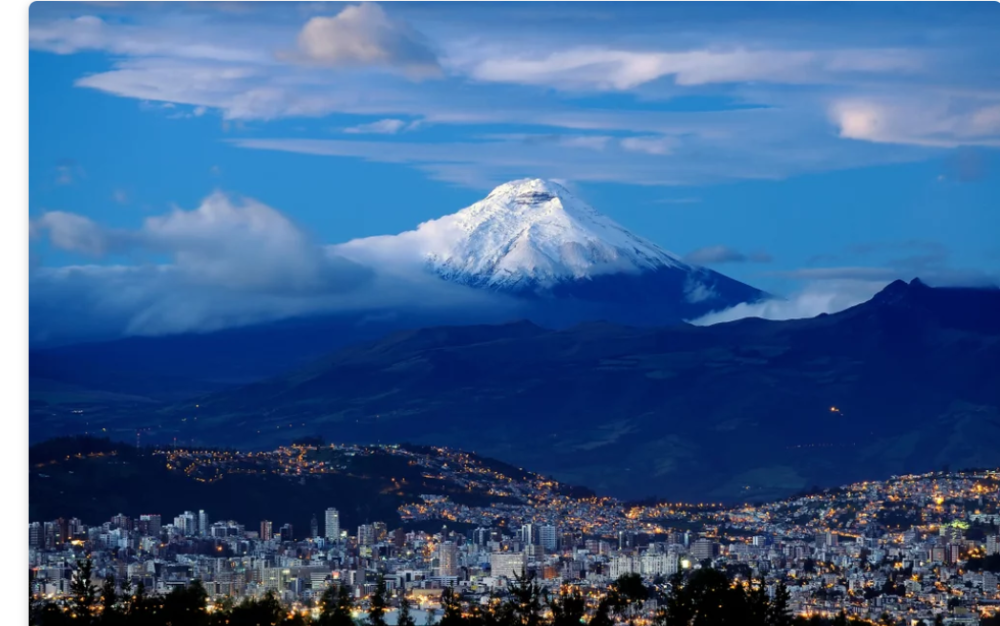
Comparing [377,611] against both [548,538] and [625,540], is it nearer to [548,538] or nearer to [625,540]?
[548,538]

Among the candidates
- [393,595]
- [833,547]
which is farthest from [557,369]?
[393,595]

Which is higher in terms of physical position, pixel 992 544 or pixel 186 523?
pixel 186 523

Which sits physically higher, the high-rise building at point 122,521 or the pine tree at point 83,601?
the high-rise building at point 122,521

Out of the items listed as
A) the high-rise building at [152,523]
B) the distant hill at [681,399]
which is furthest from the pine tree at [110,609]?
the distant hill at [681,399]

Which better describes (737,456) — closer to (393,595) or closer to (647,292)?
(647,292)

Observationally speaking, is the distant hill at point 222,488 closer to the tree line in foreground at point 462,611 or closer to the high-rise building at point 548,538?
the high-rise building at point 548,538

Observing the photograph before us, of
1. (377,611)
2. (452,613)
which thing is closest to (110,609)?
(377,611)
